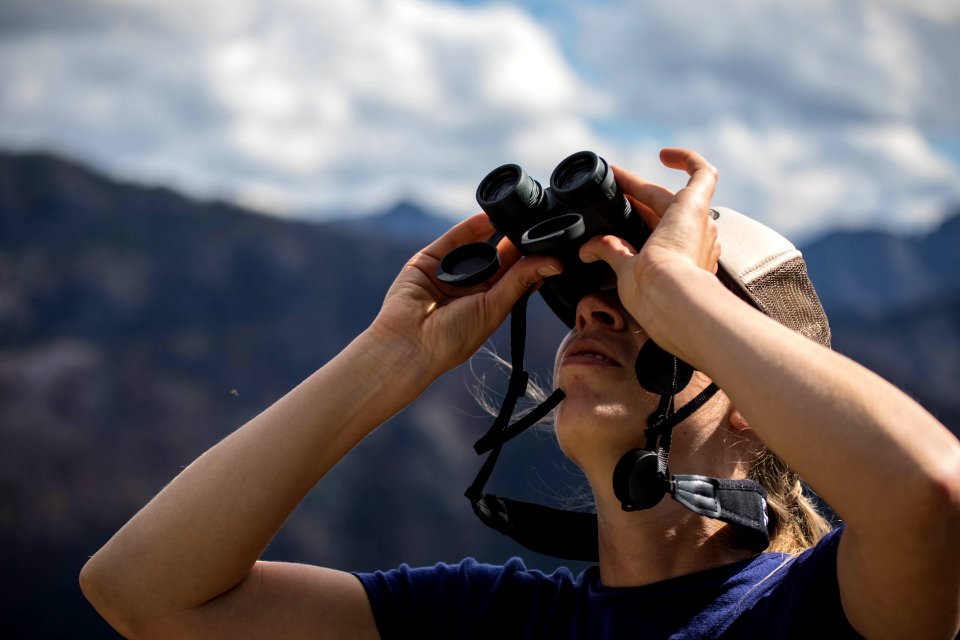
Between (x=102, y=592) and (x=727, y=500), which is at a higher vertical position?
(x=727, y=500)

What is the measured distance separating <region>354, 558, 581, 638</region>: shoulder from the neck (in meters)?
0.15

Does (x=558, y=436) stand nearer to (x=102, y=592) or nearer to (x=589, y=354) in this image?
(x=589, y=354)

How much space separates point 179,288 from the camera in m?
21.7

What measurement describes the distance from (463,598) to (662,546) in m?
0.42

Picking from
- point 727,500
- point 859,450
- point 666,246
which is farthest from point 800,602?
point 666,246

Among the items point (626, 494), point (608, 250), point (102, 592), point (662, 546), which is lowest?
point (102, 592)

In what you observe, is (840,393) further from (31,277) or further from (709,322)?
(31,277)

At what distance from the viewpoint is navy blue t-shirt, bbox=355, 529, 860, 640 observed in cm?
152

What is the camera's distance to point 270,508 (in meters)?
1.88

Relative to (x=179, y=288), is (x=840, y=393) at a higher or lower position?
higher

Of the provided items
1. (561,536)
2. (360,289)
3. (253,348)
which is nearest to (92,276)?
(253,348)

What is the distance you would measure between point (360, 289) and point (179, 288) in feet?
13.0

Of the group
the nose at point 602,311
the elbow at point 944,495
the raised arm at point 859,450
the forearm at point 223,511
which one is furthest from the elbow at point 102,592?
the elbow at point 944,495

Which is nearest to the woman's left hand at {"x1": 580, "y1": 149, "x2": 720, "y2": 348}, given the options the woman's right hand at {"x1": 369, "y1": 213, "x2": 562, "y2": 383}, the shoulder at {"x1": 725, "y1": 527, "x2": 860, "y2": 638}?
the woman's right hand at {"x1": 369, "y1": 213, "x2": 562, "y2": 383}
